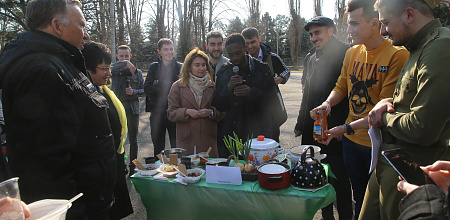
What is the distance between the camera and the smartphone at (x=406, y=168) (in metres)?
1.23

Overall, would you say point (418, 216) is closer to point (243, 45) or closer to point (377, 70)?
point (377, 70)

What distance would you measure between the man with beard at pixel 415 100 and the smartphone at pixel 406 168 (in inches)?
5.2

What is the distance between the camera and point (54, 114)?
1342mm

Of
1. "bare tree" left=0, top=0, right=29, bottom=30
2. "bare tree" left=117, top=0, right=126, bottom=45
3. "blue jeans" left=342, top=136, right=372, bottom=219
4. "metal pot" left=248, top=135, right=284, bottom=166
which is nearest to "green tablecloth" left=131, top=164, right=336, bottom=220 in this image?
"metal pot" left=248, top=135, right=284, bottom=166

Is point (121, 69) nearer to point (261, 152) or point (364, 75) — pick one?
point (261, 152)

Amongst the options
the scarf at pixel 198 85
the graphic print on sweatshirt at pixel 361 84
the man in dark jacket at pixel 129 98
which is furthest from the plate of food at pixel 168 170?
the man in dark jacket at pixel 129 98

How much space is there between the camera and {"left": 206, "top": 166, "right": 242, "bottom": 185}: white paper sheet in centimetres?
229

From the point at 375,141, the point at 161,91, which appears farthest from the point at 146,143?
the point at 375,141

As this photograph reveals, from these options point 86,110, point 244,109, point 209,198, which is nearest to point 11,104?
point 86,110

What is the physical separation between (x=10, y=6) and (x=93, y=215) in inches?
634

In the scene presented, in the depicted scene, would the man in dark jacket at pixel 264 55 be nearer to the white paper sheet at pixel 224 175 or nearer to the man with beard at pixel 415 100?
the white paper sheet at pixel 224 175

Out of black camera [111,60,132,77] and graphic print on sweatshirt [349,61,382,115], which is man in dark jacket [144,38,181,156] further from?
graphic print on sweatshirt [349,61,382,115]

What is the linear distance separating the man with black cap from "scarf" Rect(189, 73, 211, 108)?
126cm

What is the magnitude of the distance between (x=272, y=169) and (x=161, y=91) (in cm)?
279
